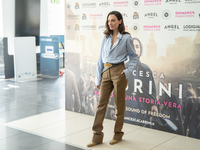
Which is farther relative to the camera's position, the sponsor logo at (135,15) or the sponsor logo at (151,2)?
the sponsor logo at (135,15)

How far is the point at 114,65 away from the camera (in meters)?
3.36

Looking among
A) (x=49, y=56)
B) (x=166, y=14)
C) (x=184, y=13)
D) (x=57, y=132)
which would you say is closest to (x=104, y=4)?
(x=166, y=14)

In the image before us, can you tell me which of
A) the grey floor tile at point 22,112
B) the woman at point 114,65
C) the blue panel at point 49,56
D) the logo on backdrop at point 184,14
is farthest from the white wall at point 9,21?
the logo on backdrop at point 184,14

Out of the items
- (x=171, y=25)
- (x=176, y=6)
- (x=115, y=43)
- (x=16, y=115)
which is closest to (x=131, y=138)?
(x=115, y=43)

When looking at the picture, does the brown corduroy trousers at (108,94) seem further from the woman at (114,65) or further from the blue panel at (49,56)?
the blue panel at (49,56)

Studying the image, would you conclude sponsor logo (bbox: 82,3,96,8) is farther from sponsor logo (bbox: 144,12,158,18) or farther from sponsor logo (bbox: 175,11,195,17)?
sponsor logo (bbox: 175,11,195,17)

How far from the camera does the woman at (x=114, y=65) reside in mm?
3340

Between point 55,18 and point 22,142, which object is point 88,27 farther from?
point 55,18

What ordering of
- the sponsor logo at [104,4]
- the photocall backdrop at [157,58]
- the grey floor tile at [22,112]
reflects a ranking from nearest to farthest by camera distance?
the photocall backdrop at [157,58], the sponsor logo at [104,4], the grey floor tile at [22,112]

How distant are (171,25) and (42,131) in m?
2.21

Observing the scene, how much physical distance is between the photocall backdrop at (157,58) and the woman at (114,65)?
2.13 ft

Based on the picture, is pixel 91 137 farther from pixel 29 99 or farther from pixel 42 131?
pixel 29 99

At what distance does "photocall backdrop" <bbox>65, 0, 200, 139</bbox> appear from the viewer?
3.62 m

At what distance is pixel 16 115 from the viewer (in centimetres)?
479
